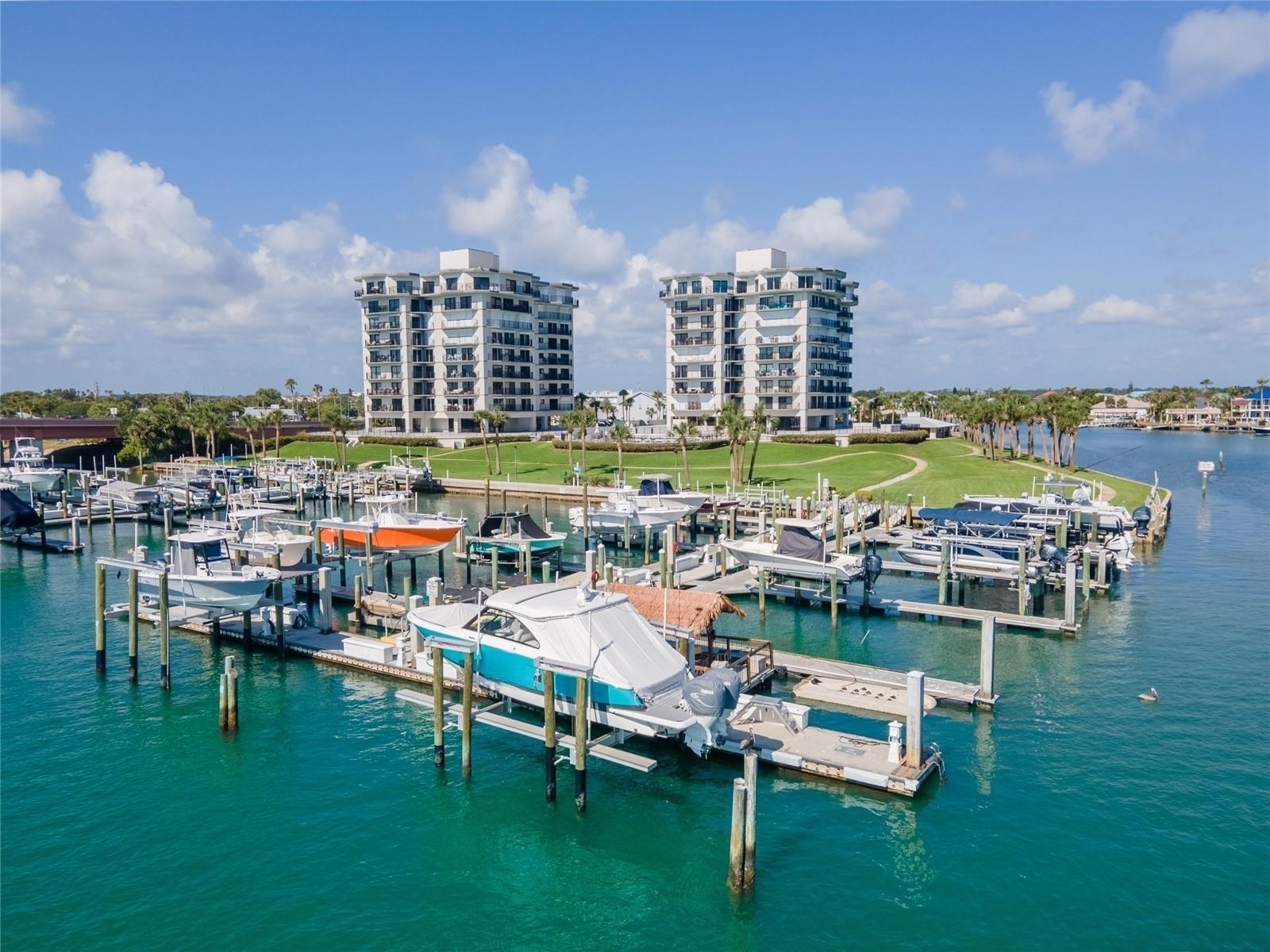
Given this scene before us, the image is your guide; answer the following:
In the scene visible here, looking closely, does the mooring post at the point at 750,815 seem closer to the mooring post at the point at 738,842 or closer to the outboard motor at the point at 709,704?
the mooring post at the point at 738,842

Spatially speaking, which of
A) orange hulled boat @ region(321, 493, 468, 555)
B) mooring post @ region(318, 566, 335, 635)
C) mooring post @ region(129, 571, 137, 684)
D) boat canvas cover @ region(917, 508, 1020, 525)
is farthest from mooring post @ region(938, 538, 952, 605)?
mooring post @ region(129, 571, 137, 684)

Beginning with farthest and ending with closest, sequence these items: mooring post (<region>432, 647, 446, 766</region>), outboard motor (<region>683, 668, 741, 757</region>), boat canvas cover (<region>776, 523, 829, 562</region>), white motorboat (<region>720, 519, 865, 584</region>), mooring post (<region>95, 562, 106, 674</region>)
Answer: boat canvas cover (<region>776, 523, 829, 562</region>), white motorboat (<region>720, 519, 865, 584</region>), mooring post (<region>95, 562, 106, 674</region>), mooring post (<region>432, 647, 446, 766</region>), outboard motor (<region>683, 668, 741, 757</region>)

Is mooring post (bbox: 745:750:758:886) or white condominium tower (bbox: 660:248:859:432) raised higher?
white condominium tower (bbox: 660:248:859:432)

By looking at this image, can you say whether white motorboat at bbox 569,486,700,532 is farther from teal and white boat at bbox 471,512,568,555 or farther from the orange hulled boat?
the orange hulled boat

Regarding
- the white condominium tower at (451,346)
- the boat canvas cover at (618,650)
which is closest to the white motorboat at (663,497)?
the boat canvas cover at (618,650)

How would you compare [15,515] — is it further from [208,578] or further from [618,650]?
[618,650]

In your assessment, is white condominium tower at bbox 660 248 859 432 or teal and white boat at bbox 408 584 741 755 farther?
white condominium tower at bbox 660 248 859 432
